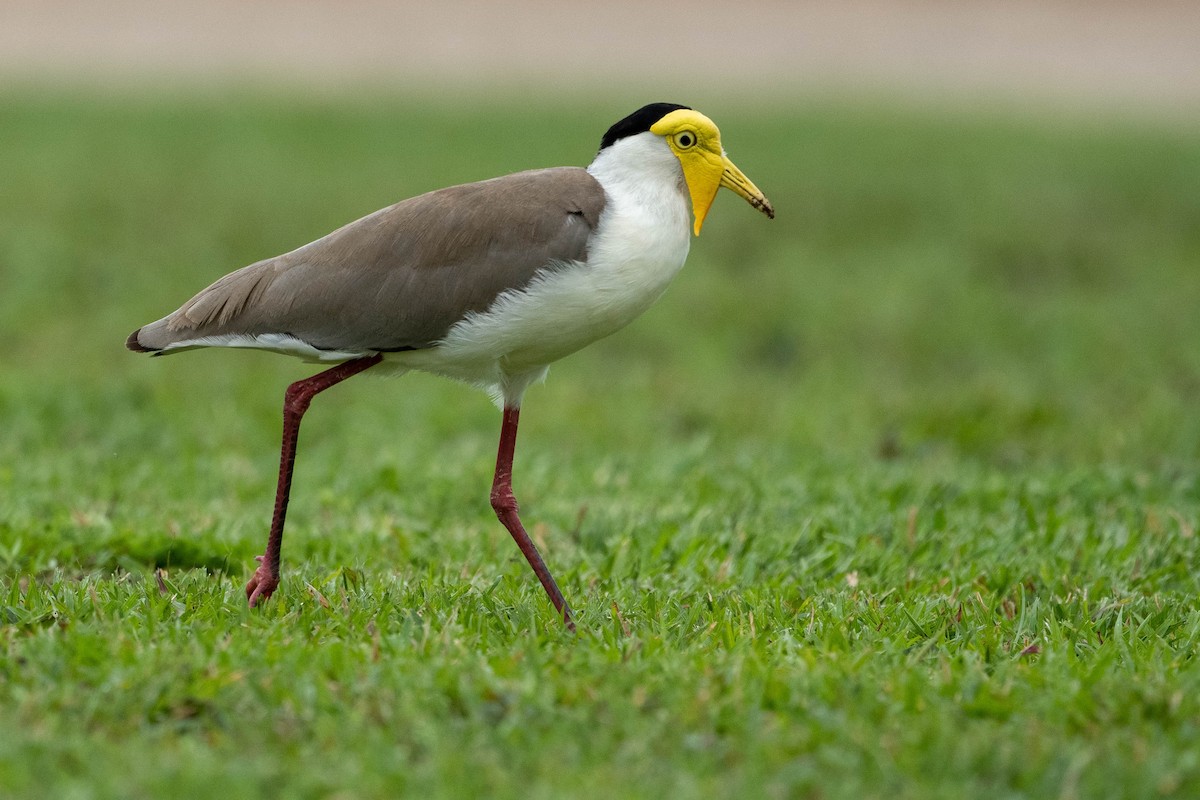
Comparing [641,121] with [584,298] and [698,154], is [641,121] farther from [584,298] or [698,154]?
[584,298]

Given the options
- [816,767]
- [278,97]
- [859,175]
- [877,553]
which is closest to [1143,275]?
[859,175]

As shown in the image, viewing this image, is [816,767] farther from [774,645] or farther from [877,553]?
[877,553]

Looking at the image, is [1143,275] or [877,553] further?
[1143,275]

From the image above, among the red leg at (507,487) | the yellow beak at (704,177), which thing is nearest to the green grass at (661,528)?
the red leg at (507,487)

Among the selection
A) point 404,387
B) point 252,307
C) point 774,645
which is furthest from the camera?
point 404,387

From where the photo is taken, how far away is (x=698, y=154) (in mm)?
4496

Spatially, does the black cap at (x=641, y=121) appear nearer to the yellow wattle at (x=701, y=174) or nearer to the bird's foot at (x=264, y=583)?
the yellow wattle at (x=701, y=174)

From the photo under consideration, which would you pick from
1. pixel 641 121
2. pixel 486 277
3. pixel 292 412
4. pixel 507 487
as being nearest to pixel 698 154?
pixel 641 121

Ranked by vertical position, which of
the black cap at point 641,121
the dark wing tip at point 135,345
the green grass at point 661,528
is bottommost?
the green grass at point 661,528

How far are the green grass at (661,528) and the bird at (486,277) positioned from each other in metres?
0.65

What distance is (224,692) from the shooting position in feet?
11.8

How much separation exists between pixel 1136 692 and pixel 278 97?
59.3 ft

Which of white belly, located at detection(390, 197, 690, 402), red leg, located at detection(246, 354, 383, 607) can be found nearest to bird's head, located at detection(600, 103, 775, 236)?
white belly, located at detection(390, 197, 690, 402)

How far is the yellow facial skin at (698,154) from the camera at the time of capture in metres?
4.45
